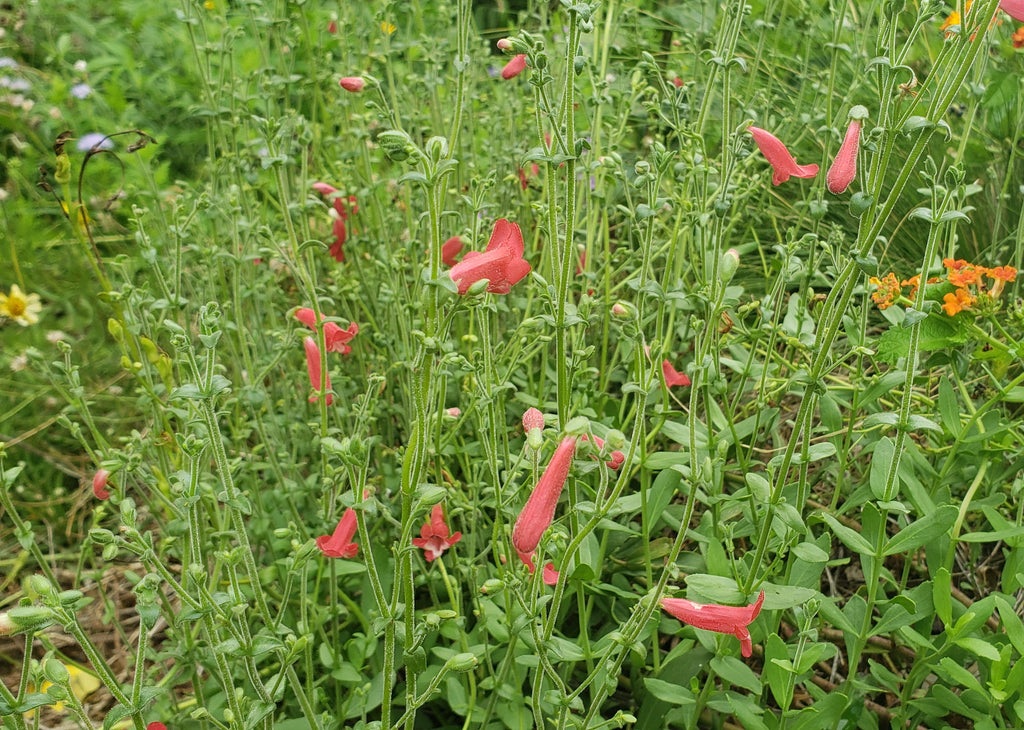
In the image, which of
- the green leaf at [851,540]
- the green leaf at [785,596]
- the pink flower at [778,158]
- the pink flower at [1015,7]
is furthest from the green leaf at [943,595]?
the pink flower at [1015,7]

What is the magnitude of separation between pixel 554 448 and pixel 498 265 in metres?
0.33

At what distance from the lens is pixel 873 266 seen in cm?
133

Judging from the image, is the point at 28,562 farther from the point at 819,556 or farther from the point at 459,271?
the point at 819,556

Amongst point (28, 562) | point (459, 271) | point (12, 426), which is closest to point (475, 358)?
point (459, 271)

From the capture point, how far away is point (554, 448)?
1457 millimetres

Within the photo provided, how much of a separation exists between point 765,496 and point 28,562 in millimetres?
2744

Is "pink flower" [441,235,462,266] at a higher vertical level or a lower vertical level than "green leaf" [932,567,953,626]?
higher

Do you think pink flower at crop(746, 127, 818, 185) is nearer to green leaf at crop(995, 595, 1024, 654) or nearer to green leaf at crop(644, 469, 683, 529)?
green leaf at crop(644, 469, 683, 529)

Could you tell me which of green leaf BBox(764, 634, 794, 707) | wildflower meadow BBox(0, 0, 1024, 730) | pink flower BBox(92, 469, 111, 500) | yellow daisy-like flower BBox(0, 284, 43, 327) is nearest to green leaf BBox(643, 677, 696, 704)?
wildflower meadow BBox(0, 0, 1024, 730)

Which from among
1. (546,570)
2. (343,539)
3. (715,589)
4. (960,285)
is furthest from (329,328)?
(960,285)

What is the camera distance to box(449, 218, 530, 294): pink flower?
4.42ft

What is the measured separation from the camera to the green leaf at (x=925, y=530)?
1.63 meters

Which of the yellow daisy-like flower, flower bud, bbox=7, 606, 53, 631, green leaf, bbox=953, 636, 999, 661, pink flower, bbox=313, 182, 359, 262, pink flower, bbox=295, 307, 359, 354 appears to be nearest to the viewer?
flower bud, bbox=7, 606, 53, 631

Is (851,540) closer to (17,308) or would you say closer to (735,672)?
(735,672)
